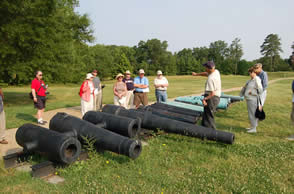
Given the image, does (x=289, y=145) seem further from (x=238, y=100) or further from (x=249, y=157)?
A: (x=238, y=100)

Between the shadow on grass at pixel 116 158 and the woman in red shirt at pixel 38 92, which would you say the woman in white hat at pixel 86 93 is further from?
the shadow on grass at pixel 116 158

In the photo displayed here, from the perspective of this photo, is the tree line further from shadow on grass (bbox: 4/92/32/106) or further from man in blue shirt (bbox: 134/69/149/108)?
man in blue shirt (bbox: 134/69/149/108)

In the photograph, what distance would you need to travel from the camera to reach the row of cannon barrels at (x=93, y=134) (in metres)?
3.29

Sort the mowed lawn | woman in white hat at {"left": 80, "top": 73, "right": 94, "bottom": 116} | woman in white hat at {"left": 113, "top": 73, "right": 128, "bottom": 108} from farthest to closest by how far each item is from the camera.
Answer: woman in white hat at {"left": 113, "top": 73, "right": 128, "bottom": 108}
woman in white hat at {"left": 80, "top": 73, "right": 94, "bottom": 116}
the mowed lawn

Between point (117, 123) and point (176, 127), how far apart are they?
1.33 meters

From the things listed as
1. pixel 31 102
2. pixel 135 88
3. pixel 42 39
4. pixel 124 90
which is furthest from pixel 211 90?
pixel 31 102

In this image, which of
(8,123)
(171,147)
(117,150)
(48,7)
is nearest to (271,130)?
(171,147)

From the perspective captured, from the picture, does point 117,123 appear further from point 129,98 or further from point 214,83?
point 129,98

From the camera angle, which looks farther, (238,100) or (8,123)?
(238,100)

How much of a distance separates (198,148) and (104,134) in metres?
2.09

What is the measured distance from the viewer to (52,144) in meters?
3.26

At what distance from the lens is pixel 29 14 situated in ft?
38.3

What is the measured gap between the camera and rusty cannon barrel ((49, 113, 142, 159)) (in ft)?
11.0

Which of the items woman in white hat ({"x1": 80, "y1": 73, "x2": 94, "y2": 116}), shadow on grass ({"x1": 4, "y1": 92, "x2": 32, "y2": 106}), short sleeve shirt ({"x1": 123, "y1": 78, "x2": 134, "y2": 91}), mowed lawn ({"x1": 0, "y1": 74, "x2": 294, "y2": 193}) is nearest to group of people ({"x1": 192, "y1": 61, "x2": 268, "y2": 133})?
mowed lawn ({"x1": 0, "y1": 74, "x2": 294, "y2": 193})
